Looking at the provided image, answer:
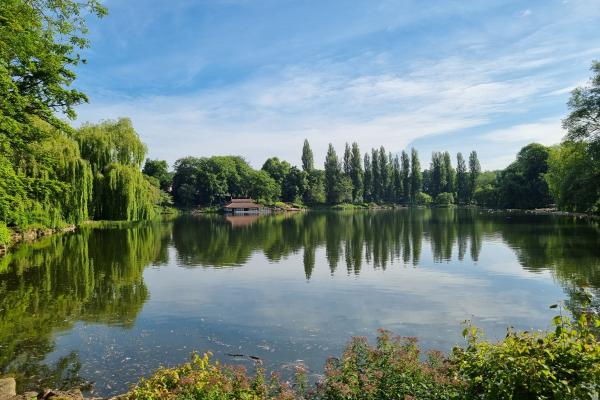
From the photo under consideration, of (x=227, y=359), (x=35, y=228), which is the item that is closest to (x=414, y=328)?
(x=227, y=359)

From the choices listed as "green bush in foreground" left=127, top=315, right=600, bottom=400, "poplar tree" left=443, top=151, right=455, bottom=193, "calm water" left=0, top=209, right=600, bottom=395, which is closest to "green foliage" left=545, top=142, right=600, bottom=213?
"calm water" left=0, top=209, right=600, bottom=395

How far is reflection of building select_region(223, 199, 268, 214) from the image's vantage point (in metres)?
112

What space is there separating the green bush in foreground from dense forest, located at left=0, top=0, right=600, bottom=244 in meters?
13.8

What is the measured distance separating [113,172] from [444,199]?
109 metres

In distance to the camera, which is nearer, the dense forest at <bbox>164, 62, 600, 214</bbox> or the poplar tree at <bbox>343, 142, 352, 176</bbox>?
the dense forest at <bbox>164, 62, 600, 214</bbox>

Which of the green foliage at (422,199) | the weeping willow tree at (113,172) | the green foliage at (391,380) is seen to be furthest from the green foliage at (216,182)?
the green foliage at (391,380)

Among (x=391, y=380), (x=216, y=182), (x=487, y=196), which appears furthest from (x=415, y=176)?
(x=391, y=380)

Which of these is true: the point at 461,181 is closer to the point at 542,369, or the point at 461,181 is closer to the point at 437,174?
the point at 437,174

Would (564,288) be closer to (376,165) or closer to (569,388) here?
(569,388)

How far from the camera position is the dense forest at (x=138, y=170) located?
17381 millimetres

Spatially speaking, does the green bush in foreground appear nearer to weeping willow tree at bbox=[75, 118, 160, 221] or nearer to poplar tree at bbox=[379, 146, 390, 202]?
weeping willow tree at bbox=[75, 118, 160, 221]

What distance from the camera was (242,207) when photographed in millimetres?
112250

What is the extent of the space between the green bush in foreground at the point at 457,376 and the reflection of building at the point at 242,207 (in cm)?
10406

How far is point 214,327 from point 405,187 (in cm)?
12980
